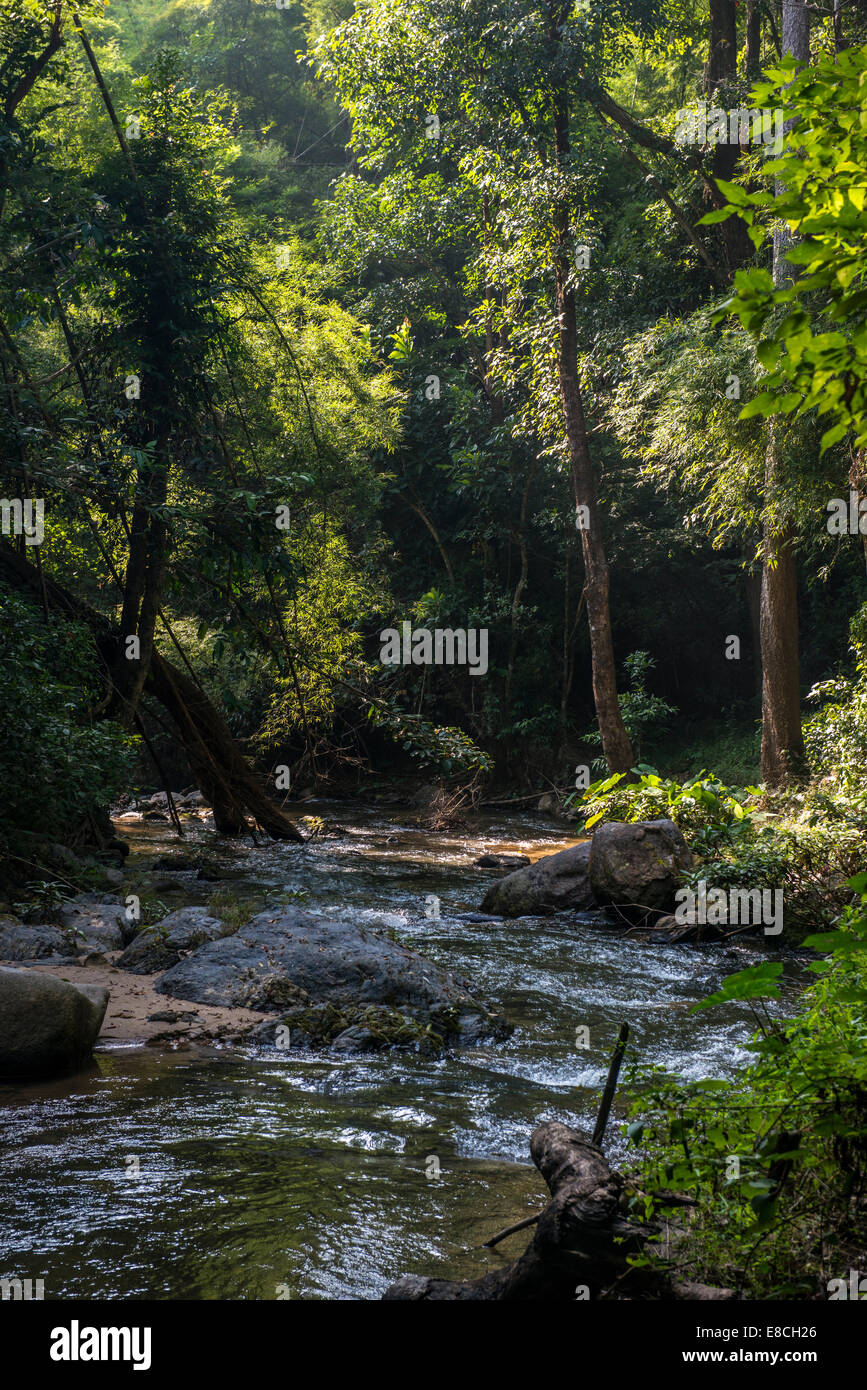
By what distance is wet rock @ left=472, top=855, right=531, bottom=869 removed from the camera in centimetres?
1542

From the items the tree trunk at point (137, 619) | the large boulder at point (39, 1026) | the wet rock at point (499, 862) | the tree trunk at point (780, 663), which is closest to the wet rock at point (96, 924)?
the large boulder at point (39, 1026)

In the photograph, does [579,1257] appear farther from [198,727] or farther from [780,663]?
[198,727]

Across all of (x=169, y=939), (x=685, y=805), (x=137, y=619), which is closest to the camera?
(x=169, y=939)

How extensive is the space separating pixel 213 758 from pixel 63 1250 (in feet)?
34.3

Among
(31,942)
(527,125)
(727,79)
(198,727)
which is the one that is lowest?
(31,942)

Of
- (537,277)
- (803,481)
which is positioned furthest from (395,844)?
(537,277)

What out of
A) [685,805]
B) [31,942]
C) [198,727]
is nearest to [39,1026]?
[31,942]

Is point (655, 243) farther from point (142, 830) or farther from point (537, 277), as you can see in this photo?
point (142, 830)

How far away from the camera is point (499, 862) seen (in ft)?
51.4

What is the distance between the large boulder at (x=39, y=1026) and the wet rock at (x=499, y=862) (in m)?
9.85

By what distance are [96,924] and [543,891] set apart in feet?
A: 17.6

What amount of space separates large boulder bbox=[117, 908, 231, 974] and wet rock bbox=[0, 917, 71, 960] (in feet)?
1.74

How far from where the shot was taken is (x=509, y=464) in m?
24.7

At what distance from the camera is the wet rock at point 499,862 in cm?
1542
